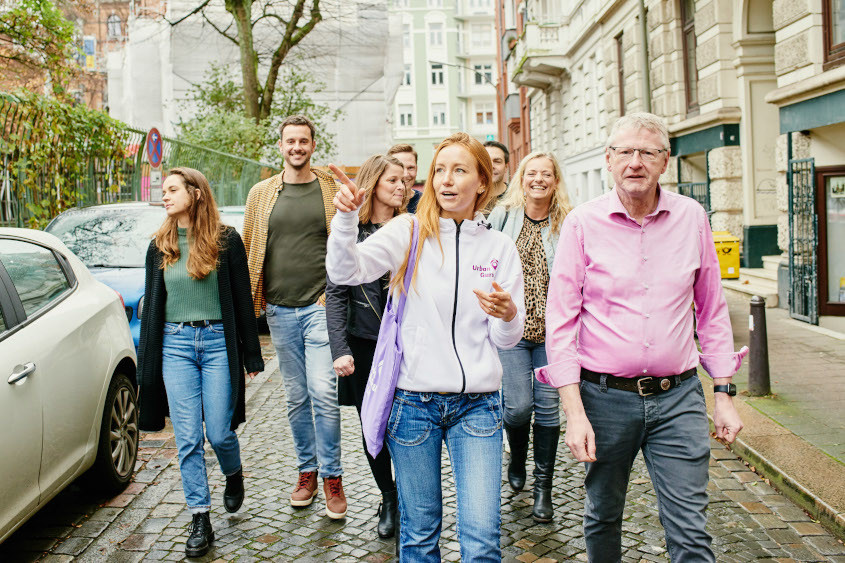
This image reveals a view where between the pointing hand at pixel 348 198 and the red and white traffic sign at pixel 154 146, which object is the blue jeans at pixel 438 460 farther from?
the red and white traffic sign at pixel 154 146

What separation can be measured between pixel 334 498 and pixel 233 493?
1.87 ft

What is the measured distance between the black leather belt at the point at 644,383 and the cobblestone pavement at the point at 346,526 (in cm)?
139

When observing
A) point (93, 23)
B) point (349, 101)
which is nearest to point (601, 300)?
point (349, 101)

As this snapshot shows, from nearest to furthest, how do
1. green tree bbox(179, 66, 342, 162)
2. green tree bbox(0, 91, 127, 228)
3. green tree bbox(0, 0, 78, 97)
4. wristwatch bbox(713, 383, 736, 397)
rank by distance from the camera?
wristwatch bbox(713, 383, 736, 397) < green tree bbox(0, 91, 127, 228) < green tree bbox(0, 0, 78, 97) < green tree bbox(179, 66, 342, 162)

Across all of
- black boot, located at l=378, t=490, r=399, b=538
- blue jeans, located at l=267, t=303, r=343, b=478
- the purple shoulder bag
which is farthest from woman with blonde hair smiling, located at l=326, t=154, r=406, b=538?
the purple shoulder bag

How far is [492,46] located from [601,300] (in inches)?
2927

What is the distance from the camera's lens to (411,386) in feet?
9.86

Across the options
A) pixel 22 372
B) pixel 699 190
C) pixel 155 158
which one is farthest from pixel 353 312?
pixel 699 190

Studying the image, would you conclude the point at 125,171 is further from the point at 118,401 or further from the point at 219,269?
the point at 219,269

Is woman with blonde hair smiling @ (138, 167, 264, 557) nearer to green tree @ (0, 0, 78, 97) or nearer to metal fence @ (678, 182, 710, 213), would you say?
green tree @ (0, 0, 78, 97)

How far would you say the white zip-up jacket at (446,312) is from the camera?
9.80 ft

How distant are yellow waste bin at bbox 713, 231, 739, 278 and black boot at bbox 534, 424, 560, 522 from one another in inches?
368

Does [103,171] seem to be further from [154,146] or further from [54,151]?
[54,151]

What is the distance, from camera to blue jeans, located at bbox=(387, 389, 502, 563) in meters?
2.91
